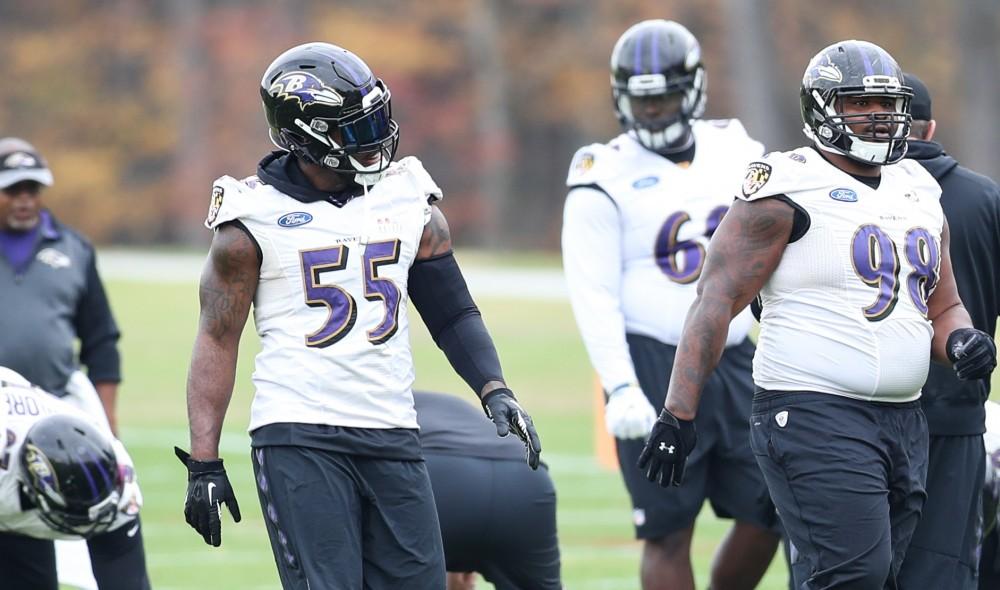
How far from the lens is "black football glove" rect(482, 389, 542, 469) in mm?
4875

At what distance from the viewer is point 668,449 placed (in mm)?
4957

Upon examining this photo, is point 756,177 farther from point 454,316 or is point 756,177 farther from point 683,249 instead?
point 683,249

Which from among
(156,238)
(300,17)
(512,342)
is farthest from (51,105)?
(512,342)

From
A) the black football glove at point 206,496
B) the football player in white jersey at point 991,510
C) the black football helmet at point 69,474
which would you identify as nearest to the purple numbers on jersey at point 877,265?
the football player in white jersey at point 991,510

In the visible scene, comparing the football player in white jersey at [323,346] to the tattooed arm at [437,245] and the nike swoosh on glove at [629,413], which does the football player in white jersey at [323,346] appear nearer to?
the tattooed arm at [437,245]

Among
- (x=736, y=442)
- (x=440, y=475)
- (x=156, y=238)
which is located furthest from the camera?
(x=156, y=238)

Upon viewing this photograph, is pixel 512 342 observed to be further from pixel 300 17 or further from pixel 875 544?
pixel 300 17

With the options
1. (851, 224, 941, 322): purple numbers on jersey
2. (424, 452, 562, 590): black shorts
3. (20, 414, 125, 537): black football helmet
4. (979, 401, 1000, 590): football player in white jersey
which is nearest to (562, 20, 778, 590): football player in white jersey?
(424, 452, 562, 590): black shorts

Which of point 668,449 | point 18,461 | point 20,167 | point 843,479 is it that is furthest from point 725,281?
point 20,167

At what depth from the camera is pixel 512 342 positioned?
1972 centimetres

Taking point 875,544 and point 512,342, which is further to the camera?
point 512,342

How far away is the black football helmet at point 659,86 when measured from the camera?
641 cm

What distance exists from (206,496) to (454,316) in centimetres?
94

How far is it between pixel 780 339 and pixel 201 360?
167cm
